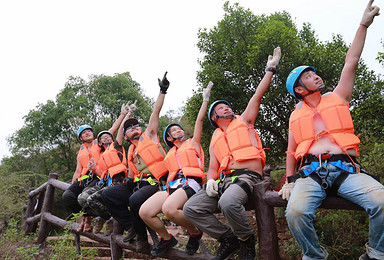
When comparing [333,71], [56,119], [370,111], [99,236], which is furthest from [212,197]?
[56,119]

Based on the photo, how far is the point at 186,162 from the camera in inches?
162

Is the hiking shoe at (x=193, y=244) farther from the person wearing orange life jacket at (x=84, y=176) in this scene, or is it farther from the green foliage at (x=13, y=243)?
the green foliage at (x=13, y=243)

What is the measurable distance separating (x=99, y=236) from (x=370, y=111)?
590 cm

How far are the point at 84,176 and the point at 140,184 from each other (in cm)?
203

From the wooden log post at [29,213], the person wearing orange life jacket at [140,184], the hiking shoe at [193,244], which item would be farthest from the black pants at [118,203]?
the wooden log post at [29,213]

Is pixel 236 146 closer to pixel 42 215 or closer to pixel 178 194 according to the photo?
pixel 178 194

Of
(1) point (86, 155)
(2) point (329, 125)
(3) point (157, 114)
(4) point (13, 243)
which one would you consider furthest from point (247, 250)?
(4) point (13, 243)

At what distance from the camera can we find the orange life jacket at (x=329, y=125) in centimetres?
280

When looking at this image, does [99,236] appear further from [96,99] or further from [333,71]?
[96,99]

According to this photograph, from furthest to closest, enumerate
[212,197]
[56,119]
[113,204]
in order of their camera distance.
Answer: [56,119], [113,204], [212,197]

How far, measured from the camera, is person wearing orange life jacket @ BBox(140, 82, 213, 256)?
3.72 metres

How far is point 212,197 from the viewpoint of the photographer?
350 cm

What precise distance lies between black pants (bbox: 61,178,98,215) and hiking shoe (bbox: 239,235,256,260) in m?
3.57

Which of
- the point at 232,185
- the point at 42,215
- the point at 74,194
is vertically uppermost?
the point at 74,194
